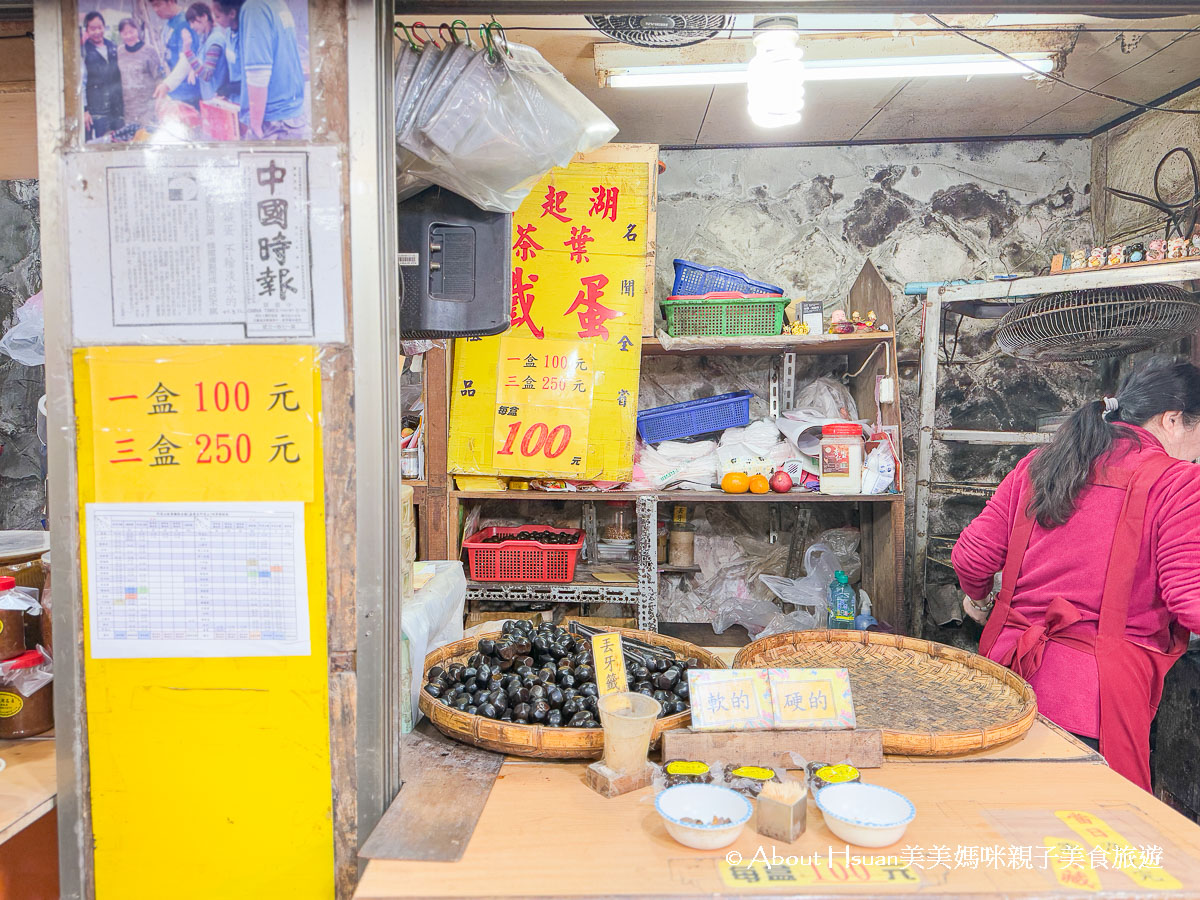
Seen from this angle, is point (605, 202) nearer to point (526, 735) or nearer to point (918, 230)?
point (918, 230)

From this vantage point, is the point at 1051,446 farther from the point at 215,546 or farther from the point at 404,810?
the point at 215,546

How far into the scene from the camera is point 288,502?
1.33 meters

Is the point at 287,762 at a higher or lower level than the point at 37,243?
lower

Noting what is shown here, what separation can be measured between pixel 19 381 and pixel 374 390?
4.00 m

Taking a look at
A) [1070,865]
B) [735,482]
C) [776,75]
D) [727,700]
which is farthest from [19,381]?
[1070,865]

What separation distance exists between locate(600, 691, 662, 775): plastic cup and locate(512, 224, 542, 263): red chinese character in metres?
2.74

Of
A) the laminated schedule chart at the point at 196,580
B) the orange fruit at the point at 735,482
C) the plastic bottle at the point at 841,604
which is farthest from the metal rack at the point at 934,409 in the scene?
the laminated schedule chart at the point at 196,580

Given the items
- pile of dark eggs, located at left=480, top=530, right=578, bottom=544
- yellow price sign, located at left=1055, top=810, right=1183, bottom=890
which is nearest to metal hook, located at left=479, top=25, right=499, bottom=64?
yellow price sign, located at left=1055, top=810, right=1183, bottom=890

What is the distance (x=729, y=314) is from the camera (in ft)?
12.1

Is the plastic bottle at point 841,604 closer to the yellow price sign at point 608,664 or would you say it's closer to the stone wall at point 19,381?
the yellow price sign at point 608,664

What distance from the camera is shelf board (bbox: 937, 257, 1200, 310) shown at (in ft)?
8.39

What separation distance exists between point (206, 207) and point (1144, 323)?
314 cm

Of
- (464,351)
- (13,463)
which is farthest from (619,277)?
(13,463)

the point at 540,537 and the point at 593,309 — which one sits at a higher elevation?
the point at 593,309
